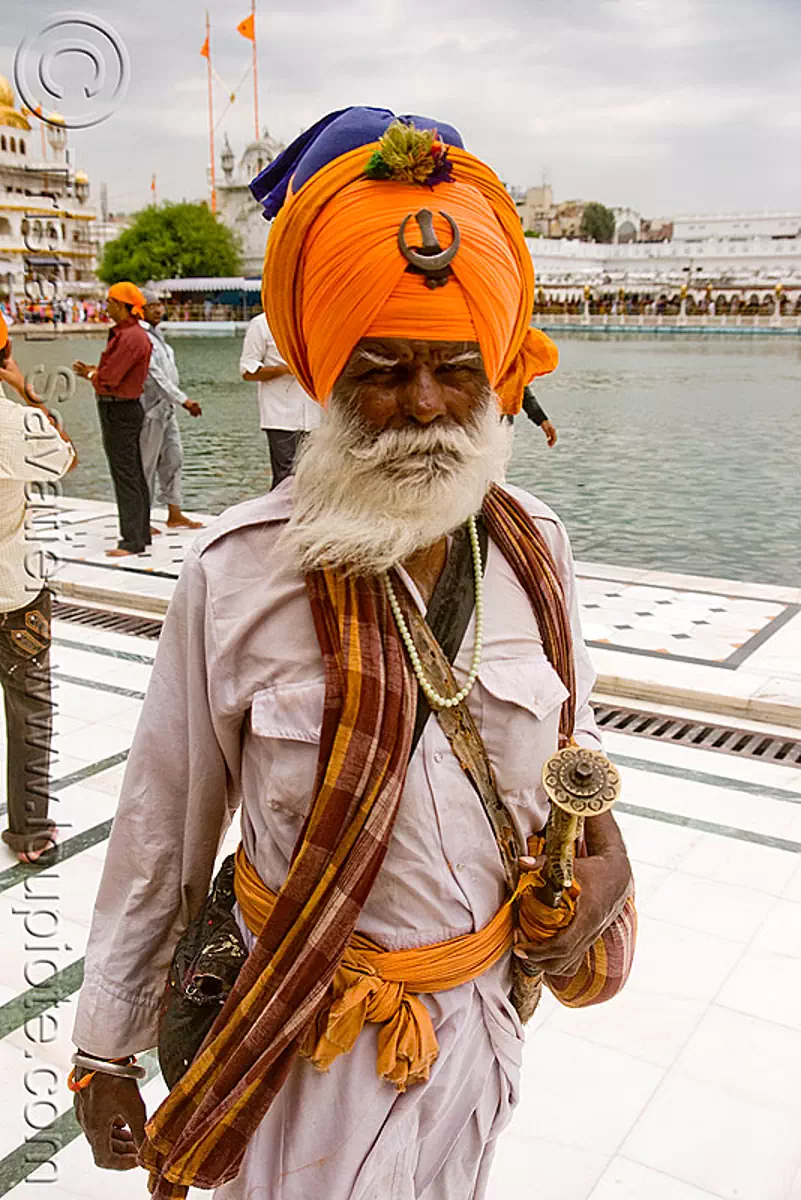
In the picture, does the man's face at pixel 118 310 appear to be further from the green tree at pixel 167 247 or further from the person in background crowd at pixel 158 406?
the green tree at pixel 167 247

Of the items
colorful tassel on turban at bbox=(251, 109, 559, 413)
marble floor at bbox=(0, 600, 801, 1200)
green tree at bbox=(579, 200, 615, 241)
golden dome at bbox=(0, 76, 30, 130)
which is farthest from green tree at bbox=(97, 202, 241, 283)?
colorful tassel on turban at bbox=(251, 109, 559, 413)

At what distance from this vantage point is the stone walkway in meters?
1.80

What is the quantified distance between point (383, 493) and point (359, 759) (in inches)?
10.8

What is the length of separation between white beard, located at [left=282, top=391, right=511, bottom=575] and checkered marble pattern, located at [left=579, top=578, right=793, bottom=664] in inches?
128

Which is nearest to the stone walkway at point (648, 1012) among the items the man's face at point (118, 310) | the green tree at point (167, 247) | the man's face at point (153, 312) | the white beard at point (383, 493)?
the white beard at point (383, 493)

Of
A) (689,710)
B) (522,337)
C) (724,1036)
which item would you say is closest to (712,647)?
(689,710)

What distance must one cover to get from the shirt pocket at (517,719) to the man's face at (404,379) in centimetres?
26

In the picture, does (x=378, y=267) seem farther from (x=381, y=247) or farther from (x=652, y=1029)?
(x=652, y=1029)

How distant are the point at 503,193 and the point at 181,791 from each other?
731 millimetres

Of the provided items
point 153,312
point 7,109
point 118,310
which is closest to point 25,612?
point 118,310

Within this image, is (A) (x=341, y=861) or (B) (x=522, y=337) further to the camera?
(B) (x=522, y=337)

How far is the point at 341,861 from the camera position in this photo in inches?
38.8

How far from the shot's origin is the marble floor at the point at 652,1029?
1795mm

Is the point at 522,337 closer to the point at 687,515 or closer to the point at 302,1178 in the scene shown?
the point at 302,1178
